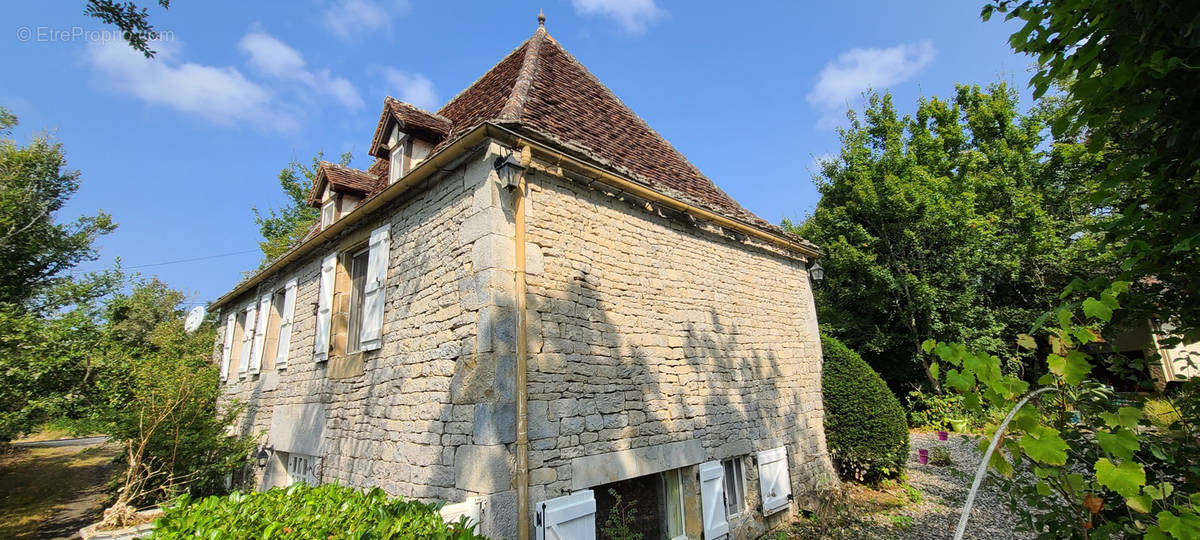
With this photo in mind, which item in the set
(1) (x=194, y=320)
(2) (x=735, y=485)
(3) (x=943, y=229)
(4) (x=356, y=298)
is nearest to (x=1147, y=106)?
(2) (x=735, y=485)

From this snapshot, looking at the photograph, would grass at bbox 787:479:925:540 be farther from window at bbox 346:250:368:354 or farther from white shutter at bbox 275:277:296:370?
white shutter at bbox 275:277:296:370

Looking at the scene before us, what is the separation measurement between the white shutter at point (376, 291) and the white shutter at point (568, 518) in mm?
2847

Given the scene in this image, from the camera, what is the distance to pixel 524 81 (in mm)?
6340

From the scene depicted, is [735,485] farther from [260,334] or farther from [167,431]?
[260,334]

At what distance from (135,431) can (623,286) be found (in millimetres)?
7214

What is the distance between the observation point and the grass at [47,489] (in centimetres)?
840

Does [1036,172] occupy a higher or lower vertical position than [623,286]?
higher

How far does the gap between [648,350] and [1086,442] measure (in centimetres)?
368

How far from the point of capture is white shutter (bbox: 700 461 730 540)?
5352mm

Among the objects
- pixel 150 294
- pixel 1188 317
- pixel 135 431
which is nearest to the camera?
pixel 1188 317

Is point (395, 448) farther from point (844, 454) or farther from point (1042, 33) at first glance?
point (844, 454)

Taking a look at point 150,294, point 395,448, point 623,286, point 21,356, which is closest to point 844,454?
point 623,286

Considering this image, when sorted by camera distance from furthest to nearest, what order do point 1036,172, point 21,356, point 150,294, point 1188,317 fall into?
point 150,294
point 1036,172
point 21,356
point 1188,317

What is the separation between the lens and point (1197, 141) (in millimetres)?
1963
